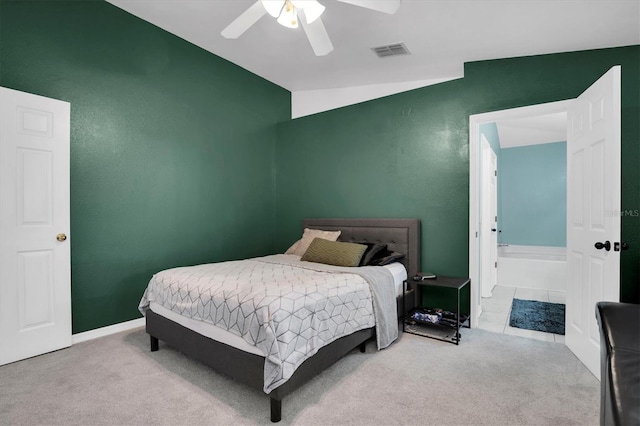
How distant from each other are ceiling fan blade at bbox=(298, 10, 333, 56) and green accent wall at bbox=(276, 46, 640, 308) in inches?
64.8

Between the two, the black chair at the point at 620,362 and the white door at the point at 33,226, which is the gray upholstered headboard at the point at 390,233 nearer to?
the black chair at the point at 620,362

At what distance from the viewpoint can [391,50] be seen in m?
3.36

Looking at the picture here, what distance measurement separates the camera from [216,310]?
2146 mm

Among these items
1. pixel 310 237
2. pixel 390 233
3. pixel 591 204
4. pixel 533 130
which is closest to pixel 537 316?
pixel 591 204

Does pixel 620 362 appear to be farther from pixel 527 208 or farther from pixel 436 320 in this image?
pixel 527 208

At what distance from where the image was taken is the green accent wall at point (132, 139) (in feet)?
9.33

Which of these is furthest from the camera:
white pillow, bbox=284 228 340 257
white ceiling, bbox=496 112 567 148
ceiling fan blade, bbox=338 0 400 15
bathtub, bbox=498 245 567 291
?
white ceiling, bbox=496 112 567 148

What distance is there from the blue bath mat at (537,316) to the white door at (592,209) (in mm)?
513

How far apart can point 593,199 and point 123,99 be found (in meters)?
4.24

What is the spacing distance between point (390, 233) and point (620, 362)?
9.60 feet

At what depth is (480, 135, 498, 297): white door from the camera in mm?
4383

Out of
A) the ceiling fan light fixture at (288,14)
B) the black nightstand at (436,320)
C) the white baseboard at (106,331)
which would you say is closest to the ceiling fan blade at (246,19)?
the ceiling fan light fixture at (288,14)

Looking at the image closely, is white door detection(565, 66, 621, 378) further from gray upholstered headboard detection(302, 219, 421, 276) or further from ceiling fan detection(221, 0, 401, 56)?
ceiling fan detection(221, 0, 401, 56)

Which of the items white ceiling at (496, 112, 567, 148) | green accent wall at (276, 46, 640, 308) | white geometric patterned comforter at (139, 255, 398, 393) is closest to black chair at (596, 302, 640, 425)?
white geometric patterned comforter at (139, 255, 398, 393)
